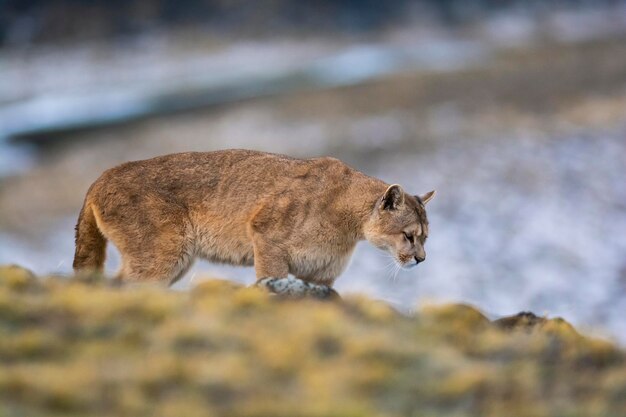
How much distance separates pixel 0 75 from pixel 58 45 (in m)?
5.10

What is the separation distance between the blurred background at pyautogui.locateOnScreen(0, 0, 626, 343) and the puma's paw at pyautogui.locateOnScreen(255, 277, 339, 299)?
2.30 ft

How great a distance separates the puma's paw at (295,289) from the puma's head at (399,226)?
1680mm

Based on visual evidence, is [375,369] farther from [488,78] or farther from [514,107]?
[488,78]

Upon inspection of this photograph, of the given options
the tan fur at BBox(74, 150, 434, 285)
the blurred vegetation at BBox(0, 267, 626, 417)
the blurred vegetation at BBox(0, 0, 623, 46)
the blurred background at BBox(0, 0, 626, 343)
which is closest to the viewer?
the blurred vegetation at BBox(0, 267, 626, 417)

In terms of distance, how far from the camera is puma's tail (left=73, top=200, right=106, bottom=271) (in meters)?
11.7

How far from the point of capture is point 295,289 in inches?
410

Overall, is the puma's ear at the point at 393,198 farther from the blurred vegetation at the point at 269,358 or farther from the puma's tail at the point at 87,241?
the puma's tail at the point at 87,241

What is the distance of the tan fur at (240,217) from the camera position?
11555 millimetres

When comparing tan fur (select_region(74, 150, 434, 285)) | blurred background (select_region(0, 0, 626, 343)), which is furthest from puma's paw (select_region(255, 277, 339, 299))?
tan fur (select_region(74, 150, 434, 285))

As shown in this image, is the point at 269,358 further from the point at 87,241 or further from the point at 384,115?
the point at 384,115

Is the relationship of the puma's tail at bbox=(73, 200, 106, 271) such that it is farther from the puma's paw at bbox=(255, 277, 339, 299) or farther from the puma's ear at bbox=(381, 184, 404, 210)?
Result: the puma's ear at bbox=(381, 184, 404, 210)

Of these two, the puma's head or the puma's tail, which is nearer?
the puma's tail

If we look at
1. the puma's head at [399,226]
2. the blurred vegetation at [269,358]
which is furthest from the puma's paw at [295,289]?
the puma's head at [399,226]

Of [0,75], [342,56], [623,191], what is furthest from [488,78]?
[0,75]
